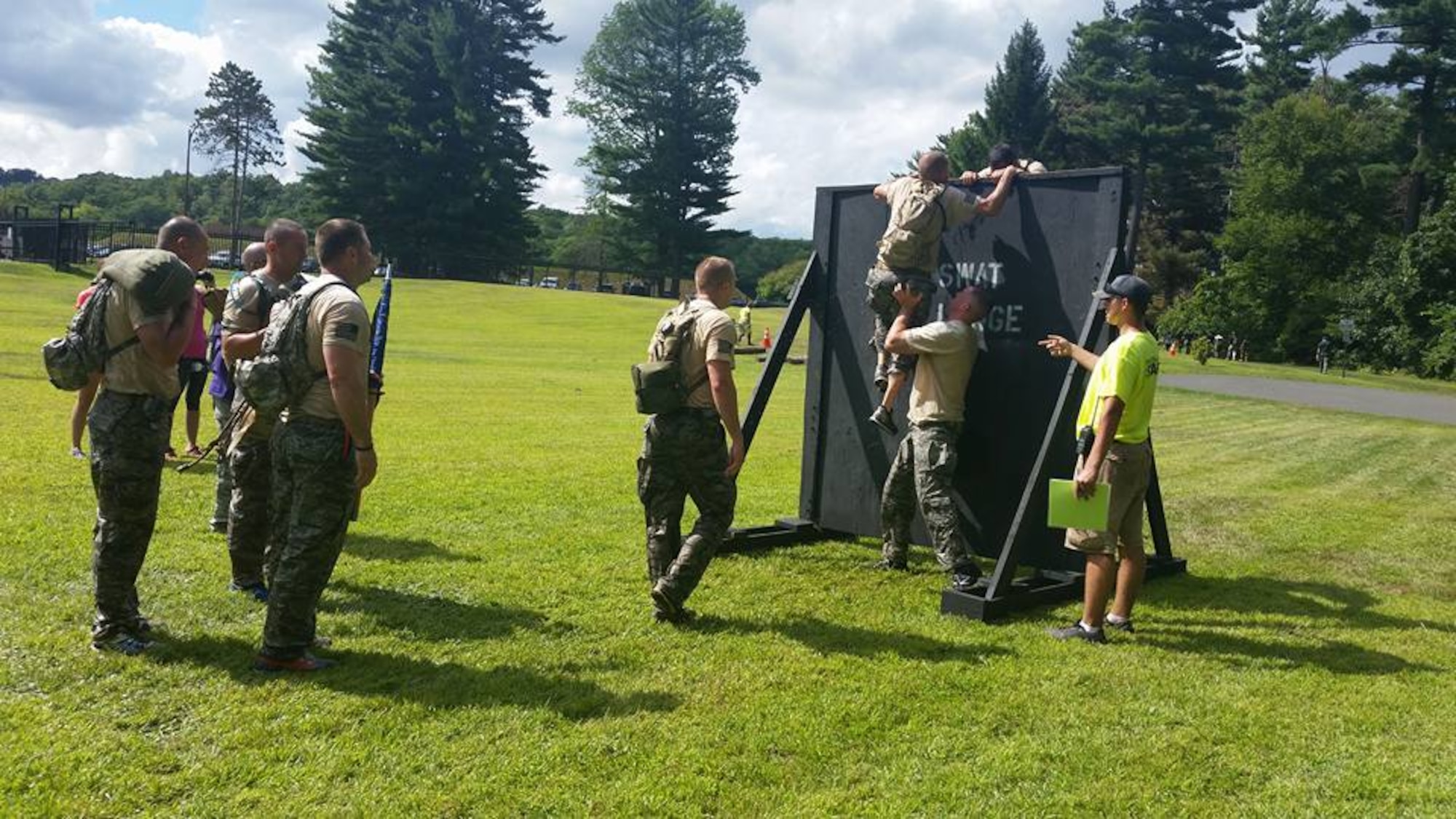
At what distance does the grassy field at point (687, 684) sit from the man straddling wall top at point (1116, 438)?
32 cm

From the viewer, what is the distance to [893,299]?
6812mm

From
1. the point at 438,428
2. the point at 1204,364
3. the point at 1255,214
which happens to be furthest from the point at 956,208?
the point at 1255,214

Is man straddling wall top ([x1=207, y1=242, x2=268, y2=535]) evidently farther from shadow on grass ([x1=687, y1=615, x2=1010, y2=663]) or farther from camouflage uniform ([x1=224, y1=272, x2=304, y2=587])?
shadow on grass ([x1=687, y1=615, x2=1010, y2=663])

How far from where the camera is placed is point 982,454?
6980 mm

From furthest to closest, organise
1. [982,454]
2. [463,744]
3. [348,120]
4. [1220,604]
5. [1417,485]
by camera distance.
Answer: [348,120], [1417,485], [982,454], [1220,604], [463,744]

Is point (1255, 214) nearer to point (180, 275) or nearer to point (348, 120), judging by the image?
point (348, 120)

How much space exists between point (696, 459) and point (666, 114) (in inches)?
2558

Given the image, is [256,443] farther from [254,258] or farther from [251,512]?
[254,258]

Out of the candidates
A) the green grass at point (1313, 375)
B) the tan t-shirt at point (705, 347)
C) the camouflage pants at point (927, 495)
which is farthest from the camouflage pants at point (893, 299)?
the green grass at point (1313, 375)

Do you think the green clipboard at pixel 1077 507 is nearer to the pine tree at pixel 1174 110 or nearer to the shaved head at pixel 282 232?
the shaved head at pixel 282 232

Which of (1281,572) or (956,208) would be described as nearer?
(956,208)

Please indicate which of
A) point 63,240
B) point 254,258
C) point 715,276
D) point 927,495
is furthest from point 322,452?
point 63,240

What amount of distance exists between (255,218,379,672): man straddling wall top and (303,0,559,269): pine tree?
56.9m

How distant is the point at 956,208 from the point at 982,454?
5.43 ft
